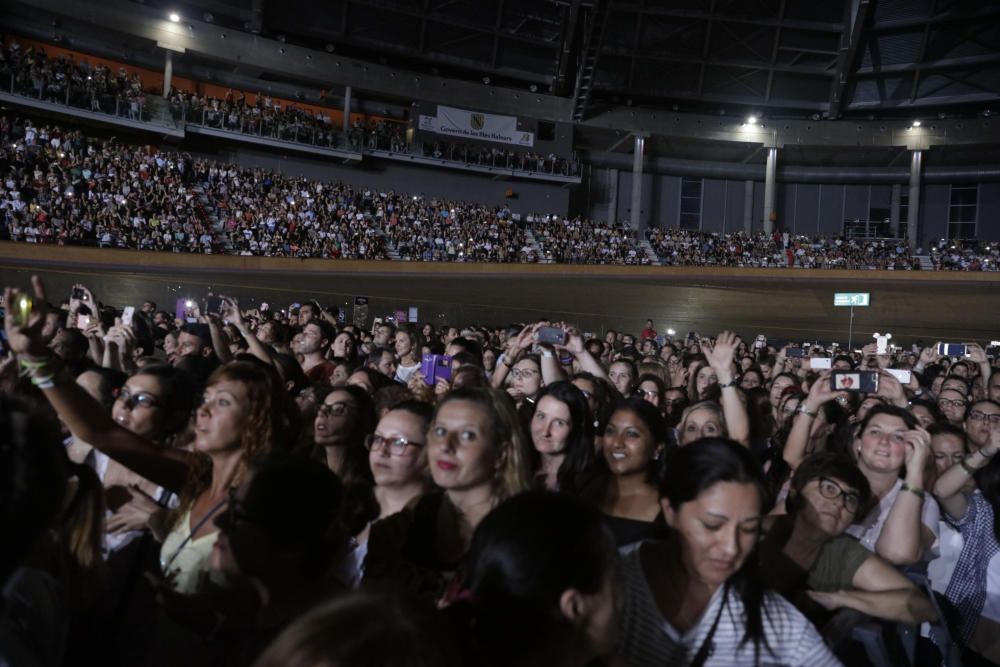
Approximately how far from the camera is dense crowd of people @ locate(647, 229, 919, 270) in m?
26.4

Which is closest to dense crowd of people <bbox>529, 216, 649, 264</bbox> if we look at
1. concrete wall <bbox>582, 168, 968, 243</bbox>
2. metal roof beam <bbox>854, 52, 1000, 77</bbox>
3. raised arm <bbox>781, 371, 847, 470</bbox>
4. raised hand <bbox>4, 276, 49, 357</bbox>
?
concrete wall <bbox>582, 168, 968, 243</bbox>

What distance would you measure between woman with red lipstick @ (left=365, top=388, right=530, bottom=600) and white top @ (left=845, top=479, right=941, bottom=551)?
154 centimetres

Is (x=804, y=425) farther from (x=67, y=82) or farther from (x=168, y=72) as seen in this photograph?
(x=168, y=72)

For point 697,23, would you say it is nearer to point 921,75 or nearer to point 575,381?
point 921,75

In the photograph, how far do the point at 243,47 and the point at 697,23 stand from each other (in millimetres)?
17158

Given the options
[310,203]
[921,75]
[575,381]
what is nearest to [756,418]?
[575,381]

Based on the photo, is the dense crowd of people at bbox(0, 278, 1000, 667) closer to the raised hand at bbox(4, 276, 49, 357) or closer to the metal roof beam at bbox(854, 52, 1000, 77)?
the raised hand at bbox(4, 276, 49, 357)

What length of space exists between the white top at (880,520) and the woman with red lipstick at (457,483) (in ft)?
5.06

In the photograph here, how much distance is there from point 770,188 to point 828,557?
107 ft

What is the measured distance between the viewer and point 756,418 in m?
4.71

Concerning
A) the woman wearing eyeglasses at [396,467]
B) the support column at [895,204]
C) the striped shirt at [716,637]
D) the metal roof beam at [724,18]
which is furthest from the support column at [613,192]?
the striped shirt at [716,637]

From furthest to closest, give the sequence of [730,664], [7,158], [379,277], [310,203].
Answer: [310,203] < [379,277] < [7,158] < [730,664]

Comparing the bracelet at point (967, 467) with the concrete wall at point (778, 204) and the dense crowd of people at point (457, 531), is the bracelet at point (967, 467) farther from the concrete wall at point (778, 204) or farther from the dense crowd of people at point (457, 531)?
the concrete wall at point (778, 204)

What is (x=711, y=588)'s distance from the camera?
2.08m
